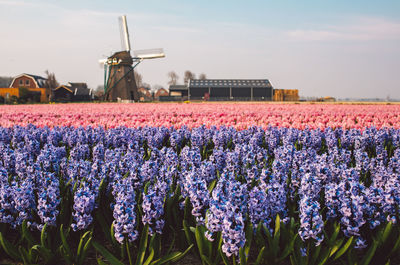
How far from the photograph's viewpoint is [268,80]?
73375mm

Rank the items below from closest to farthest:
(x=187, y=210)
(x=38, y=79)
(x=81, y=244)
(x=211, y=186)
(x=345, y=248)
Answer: (x=345, y=248)
(x=81, y=244)
(x=187, y=210)
(x=211, y=186)
(x=38, y=79)

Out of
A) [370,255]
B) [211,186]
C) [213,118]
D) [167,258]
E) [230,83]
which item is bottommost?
[167,258]

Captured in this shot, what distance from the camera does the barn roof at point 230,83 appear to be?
70625 mm

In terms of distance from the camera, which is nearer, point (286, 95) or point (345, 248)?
point (345, 248)

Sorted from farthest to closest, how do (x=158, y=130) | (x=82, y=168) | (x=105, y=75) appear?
(x=105, y=75), (x=158, y=130), (x=82, y=168)

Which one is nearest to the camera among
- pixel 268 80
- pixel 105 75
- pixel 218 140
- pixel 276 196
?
pixel 276 196

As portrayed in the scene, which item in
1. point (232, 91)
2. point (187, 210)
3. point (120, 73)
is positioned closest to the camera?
point (187, 210)

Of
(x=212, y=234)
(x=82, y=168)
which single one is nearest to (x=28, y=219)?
(x=82, y=168)

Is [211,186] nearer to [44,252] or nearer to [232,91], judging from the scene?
[44,252]

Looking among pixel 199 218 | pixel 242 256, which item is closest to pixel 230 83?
pixel 199 218

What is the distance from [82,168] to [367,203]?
12.4ft

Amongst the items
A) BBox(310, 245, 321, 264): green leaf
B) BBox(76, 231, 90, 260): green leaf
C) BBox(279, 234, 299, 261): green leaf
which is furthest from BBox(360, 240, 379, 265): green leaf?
BBox(76, 231, 90, 260): green leaf

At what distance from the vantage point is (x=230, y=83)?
7312 cm

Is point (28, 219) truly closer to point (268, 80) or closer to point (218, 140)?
point (218, 140)
